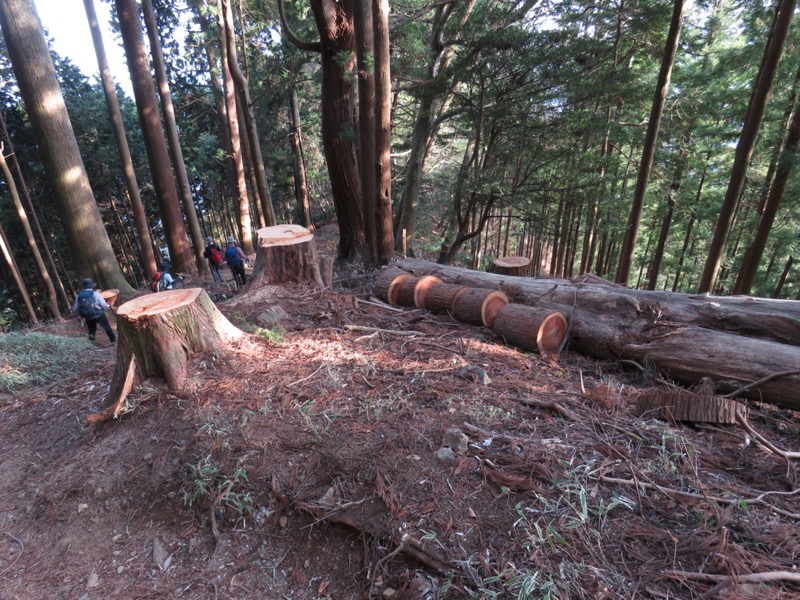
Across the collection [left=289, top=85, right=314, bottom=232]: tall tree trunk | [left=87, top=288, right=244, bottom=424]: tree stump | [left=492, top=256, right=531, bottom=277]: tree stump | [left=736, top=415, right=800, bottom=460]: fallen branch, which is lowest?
[left=492, top=256, right=531, bottom=277]: tree stump

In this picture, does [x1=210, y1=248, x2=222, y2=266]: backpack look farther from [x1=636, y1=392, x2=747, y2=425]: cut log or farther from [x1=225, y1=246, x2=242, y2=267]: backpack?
[x1=636, y1=392, x2=747, y2=425]: cut log

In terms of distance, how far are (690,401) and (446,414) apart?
2122mm

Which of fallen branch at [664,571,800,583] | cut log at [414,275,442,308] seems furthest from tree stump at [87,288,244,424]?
fallen branch at [664,571,800,583]

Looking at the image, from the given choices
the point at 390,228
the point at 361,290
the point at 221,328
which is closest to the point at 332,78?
the point at 390,228

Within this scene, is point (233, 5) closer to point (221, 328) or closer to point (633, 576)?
point (221, 328)

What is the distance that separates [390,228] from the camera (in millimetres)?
8094

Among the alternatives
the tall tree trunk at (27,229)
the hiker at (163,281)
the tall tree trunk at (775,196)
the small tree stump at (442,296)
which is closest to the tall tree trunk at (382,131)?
the small tree stump at (442,296)

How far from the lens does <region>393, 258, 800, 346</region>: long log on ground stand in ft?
13.3

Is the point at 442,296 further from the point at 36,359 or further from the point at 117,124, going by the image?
the point at 117,124

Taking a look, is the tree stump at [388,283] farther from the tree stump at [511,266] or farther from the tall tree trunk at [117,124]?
the tall tree trunk at [117,124]

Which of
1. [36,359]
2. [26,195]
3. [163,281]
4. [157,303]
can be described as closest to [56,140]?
[163,281]

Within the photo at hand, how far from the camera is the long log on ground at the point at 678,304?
4062 mm

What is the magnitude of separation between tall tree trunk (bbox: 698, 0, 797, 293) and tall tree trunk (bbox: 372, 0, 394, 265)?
24.9ft

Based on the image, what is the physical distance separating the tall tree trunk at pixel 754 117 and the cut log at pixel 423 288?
7.27m
